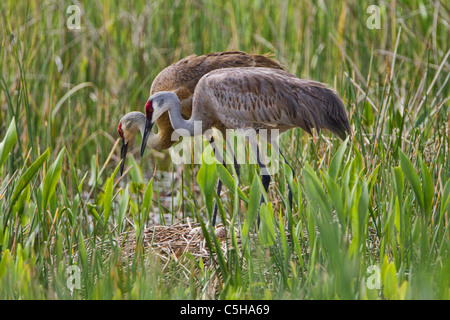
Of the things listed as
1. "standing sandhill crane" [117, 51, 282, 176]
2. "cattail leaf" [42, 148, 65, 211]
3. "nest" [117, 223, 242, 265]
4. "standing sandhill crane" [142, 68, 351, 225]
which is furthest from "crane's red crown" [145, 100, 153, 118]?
"cattail leaf" [42, 148, 65, 211]

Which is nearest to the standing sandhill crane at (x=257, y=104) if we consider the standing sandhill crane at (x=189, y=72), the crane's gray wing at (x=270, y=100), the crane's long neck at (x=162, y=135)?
the crane's gray wing at (x=270, y=100)

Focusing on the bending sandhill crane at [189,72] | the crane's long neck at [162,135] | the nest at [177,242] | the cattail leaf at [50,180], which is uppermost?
the bending sandhill crane at [189,72]

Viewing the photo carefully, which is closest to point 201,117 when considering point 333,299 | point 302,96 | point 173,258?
point 302,96

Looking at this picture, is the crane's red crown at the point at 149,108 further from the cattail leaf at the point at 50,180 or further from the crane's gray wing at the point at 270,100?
the cattail leaf at the point at 50,180

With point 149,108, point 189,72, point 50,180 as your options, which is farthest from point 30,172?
point 189,72

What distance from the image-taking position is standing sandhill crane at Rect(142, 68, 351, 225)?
153 inches

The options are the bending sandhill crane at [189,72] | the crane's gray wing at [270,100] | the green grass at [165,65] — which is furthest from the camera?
the bending sandhill crane at [189,72]

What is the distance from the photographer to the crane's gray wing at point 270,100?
12.7ft

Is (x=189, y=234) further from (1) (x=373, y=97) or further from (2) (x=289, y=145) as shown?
(1) (x=373, y=97)

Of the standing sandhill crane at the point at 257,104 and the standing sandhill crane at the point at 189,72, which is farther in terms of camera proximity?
the standing sandhill crane at the point at 189,72

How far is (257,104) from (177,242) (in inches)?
35.7

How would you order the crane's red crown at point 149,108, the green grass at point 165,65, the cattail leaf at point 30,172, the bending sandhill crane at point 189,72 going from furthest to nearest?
1. the bending sandhill crane at point 189,72
2. the crane's red crown at point 149,108
3. the green grass at point 165,65
4. the cattail leaf at point 30,172

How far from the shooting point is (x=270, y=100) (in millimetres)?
3982

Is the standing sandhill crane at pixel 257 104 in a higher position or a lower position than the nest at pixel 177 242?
higher
